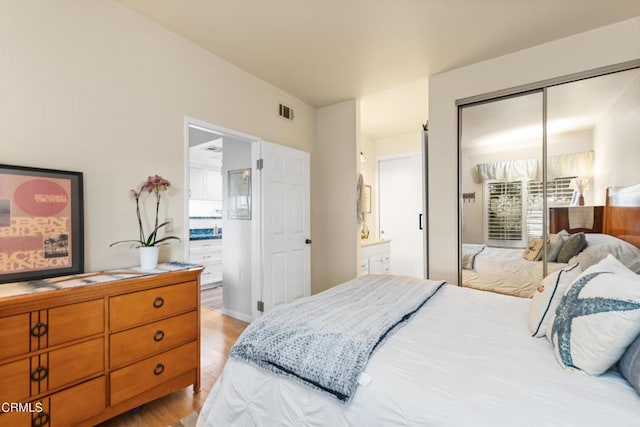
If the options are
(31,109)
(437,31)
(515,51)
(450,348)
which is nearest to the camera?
(450,348)

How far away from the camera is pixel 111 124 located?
79.8 inches

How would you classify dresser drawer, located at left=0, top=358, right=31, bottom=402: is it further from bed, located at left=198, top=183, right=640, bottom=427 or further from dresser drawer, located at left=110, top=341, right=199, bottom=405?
bed, located at left=198, top=183, right=640, bottom=427

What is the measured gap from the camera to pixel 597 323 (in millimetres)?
1034

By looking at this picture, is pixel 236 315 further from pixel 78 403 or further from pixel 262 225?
pixel 78 403

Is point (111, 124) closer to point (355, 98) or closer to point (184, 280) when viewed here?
point (184, 280)

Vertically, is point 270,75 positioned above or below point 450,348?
above

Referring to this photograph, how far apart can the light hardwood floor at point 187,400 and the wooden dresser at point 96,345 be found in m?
0.11

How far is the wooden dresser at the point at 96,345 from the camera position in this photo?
1.31 metres

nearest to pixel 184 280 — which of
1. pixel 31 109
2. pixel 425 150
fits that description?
pixel 31 109

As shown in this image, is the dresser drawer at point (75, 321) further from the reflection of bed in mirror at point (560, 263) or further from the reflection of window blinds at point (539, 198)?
the reflection of window blinds at point (539, 198)

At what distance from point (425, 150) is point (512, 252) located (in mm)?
1333

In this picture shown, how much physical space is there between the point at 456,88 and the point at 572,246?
1.83 metres

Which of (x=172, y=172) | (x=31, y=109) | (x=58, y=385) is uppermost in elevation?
(x=31, y=109)

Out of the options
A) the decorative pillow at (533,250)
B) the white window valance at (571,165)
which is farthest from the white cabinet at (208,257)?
the white window valance at (571,165)
